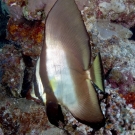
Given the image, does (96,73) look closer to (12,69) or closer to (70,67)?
(70,67)

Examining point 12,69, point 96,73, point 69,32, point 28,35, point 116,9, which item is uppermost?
point 69,32

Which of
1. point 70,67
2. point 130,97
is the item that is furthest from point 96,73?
point 130,97

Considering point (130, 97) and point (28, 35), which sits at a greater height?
point (28, 35)

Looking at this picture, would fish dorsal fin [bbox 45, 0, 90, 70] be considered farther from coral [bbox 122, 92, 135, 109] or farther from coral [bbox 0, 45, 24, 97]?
coral [bbox 0, 45, 24, 97]

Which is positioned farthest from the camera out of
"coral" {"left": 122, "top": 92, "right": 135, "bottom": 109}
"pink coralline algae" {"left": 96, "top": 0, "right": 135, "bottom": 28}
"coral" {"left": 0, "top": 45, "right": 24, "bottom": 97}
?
"pink coralline algae" {"left": 96, "top": 0, "right": 135, "bottom": 28}

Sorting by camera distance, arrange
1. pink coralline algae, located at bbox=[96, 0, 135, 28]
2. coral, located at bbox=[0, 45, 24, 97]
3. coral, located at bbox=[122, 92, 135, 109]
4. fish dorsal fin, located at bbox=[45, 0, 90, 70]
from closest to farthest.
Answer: fish dorsal fin, located at bbox=[45, 0, 90, 70], coral, located at bbox=[122, 92, 135, 109], coral, located at bbox=[0, 45, 24, 97], pink coralline algae, located at bbox=[96, 0, 135, 28]

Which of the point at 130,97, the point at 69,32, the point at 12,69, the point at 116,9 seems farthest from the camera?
the point at 116,9

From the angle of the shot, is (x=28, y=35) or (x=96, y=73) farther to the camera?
(x=28, y=35)

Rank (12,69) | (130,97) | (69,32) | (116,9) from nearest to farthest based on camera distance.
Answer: (69,32), (130,97), (12,69), (116,9)

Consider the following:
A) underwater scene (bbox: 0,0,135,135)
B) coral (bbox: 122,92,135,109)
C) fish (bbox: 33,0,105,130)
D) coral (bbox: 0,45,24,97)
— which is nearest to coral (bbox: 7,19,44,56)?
underwater scene (bbox: 0,0,135,135)
